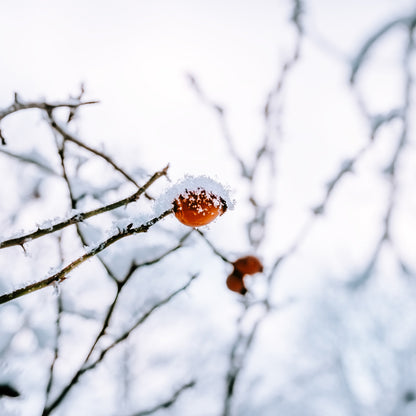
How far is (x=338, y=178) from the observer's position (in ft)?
7.43

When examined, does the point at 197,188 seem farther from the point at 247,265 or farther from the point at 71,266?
the point at 247,265

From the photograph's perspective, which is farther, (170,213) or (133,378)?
(133,378)

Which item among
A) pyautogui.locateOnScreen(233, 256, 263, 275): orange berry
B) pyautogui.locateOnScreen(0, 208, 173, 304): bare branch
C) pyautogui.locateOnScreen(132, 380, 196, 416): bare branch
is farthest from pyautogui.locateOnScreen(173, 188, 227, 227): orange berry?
pyautogui.locateOnScreen(132, 380, 196, 416): bare branch

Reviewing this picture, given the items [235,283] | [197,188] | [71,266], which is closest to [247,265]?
[235,283]

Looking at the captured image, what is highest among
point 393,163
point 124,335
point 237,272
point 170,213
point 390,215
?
point 393,163

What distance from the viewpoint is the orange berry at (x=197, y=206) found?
1.19 metres

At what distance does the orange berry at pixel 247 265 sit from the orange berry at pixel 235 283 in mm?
42

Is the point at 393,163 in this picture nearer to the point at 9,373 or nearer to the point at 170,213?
the point at 170,213

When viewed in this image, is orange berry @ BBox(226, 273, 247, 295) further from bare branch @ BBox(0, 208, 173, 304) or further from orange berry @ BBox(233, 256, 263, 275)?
bare branch @ BBox(0, 208, 173, 304)

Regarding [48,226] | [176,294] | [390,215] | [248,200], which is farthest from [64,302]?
[390,215]

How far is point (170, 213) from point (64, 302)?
1.63 m

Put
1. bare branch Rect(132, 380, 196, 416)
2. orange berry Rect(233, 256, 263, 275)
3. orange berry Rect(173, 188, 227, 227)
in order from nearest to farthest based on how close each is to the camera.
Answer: orange berry Rect(173, 188, 227, 227)
orange berry Rect(233, 256, 263, 275)
bare branch Rect(132, 380, 196, 416)

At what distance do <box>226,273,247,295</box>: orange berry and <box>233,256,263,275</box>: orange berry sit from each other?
4 centimetres

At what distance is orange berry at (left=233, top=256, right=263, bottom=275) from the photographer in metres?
2.06
